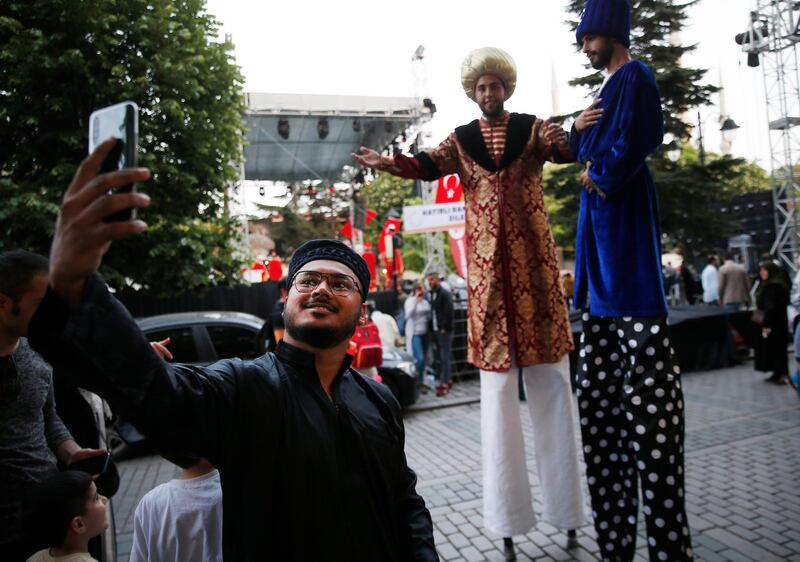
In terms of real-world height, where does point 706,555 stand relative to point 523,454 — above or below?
below

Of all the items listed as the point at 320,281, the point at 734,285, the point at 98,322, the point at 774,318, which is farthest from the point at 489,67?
the point at 734,285

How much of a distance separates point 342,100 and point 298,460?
1634cm

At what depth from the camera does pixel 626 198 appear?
8.36 ft

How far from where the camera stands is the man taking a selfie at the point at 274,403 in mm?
924

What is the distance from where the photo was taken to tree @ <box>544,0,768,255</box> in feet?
45.2

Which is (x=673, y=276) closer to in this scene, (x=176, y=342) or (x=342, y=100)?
(x=342, y=100)

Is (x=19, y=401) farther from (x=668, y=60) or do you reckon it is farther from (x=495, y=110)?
(x=668, y=60)

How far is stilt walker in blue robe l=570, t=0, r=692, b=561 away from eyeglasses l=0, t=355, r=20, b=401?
8.16 feet

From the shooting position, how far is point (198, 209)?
902 centimetres

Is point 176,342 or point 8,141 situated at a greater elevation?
point 8,141

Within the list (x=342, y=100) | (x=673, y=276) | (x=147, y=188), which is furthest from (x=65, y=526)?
(x=673, y=276)

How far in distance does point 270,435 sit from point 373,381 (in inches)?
20.5

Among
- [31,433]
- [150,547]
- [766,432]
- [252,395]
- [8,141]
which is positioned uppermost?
[8,141]

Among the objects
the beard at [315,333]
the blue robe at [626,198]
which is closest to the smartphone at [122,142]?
the beard at [315,333]
